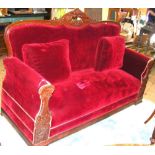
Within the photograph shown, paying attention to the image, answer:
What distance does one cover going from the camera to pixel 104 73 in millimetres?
2855

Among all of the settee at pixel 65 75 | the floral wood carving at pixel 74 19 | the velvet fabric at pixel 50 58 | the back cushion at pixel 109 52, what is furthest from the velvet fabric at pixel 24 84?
the back cushion at pixel 109 52

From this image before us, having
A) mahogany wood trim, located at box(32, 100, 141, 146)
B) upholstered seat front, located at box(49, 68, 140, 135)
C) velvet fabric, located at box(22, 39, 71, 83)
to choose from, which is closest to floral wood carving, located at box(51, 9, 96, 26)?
velvet fabric, located at box(22, 39, 71, 83)

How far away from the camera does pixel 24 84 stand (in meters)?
2.02

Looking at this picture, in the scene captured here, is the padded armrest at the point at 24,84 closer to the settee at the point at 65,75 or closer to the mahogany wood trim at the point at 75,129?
the settee at the point at 65,75

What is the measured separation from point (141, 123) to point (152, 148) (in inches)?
90.7

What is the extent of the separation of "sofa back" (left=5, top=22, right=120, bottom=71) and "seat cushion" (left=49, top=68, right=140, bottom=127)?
7.2 inches

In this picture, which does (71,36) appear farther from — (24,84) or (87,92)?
(24,84)

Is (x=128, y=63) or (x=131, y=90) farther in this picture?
(x=128, y=63)

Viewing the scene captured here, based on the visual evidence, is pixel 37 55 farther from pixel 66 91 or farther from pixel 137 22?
pixel 137 22

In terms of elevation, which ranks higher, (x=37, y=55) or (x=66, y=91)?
(x=37, y=55)

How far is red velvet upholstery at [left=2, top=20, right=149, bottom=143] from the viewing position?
207cm

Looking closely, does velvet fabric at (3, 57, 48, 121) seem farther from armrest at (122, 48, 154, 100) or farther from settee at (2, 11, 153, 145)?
armrest at (122, 48, 154, 100)
